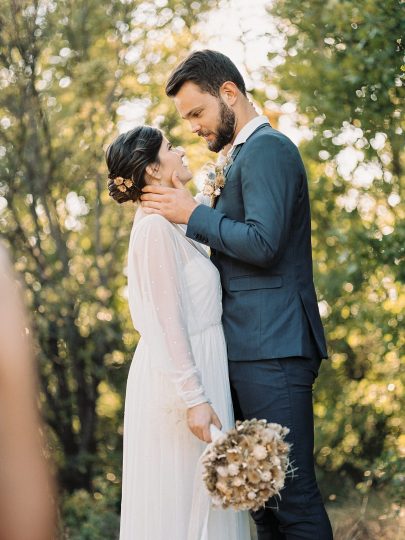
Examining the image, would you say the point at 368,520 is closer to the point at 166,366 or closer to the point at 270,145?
the point at 166,366

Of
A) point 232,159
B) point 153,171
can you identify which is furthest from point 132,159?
point 232,159

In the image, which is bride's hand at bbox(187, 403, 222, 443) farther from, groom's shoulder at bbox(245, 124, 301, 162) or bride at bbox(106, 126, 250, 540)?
groom's shoulder at bbox(245, 124, 301, 162)

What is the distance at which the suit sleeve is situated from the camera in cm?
275

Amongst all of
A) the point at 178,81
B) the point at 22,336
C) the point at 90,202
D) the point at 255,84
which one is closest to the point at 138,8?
the point at 255,84

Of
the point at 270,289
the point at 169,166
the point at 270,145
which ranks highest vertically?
the point at 270,145

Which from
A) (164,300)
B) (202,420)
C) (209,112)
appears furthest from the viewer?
(209,112)

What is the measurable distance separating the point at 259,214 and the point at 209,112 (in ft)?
1.76

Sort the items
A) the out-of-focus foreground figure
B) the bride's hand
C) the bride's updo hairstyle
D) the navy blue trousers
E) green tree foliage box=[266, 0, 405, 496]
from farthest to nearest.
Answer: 1. green tree foliage box=[266, 0, 405, 496]
2. the bride's updo hairstyle
3. the navy blue trousers
4. the bride's hand
5. the out-of-focus foreground figure

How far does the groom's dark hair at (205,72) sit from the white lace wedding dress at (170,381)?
0.51 metres

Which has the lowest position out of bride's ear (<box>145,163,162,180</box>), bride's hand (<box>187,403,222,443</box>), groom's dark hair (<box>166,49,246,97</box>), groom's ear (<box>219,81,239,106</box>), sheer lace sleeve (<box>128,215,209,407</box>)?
bride's hand (<box>187,403,222,443</box>)

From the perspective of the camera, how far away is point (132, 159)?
2988mm

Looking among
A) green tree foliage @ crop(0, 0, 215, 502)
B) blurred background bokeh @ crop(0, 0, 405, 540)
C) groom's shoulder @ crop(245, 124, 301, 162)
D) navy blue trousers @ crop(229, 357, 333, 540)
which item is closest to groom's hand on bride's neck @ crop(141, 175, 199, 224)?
groom's shoulder @ crop(245, 124, 301, 162)

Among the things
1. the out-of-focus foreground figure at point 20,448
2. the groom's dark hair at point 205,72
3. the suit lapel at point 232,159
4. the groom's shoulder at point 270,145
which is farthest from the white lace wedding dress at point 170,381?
the out-of-focus foreground figure at point 20,448

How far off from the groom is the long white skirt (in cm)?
8
